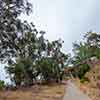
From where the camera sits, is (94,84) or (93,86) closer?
(93,86)

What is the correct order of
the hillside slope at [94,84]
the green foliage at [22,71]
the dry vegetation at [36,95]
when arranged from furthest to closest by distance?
the green foliage at [22,71], the dry vegetation at [36,95], the hillside slope at [94,84]

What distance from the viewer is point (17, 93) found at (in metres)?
8.16

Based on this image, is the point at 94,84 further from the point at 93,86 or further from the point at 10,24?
the point at 10,24

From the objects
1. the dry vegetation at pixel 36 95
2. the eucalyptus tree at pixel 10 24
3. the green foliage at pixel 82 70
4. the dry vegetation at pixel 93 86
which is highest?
the eucalyptus tree at pixel 10 24

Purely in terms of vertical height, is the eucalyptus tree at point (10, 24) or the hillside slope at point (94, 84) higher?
the eucalyptus tree at point (10, 24)

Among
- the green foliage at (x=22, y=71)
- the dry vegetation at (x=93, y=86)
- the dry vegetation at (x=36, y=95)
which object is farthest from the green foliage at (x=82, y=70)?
the dry vegetation at (x=36, y=95)

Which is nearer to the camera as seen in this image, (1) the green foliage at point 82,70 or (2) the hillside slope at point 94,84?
(2) the hillside slope at point 94,84

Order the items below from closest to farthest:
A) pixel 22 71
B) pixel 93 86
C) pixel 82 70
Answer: pixel 93 86
pixel 22 71
pixel 82 70

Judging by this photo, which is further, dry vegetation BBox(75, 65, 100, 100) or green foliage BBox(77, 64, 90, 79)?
green foliage BBox(77, 64, 90, 79)

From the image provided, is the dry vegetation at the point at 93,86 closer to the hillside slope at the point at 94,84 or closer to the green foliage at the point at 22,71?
the hillside slope at the point at 94,84

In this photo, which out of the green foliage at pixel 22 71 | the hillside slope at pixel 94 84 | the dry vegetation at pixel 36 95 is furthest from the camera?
the green foliage at pixel 22 71

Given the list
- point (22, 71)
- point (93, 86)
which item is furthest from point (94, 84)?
point (22, 71)

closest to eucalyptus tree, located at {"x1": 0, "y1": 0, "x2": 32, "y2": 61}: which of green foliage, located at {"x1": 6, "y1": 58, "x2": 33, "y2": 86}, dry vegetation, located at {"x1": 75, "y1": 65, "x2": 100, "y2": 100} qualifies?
green foliage, located at {"x1": 6, "y1": 58, "x2": 33, "y2": 86}

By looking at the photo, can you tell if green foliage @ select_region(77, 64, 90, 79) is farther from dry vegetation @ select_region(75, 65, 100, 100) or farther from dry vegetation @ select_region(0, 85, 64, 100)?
dry vegetation @ select_region(0, 85, 64, 100)
